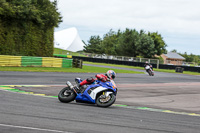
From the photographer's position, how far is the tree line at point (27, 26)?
30984 millimetres

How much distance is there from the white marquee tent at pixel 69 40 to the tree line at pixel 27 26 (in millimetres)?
92488

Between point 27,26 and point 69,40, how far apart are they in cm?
10160

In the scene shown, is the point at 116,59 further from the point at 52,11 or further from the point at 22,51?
the point at 22,51

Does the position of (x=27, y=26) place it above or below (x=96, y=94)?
above

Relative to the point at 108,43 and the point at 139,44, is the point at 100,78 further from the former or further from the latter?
the point at 108,43

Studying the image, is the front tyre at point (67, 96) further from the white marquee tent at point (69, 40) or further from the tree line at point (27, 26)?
the white marquee tent at point (69, 40)

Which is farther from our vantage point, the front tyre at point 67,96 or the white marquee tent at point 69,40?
the white marquee tent at point 69,40

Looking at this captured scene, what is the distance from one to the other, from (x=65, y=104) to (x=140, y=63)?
45.0 m

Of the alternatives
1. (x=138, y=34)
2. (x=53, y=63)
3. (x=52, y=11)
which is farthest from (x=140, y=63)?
(x=138, y=34)

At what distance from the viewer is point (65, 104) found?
402 inches

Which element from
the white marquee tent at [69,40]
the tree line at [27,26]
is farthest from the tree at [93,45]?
the tree line at [27,26]

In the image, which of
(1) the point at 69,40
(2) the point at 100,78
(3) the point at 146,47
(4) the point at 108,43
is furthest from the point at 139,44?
(2) the point at 100,78

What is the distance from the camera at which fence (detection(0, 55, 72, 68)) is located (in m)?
26.7

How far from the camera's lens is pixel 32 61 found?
2884 centimetres
